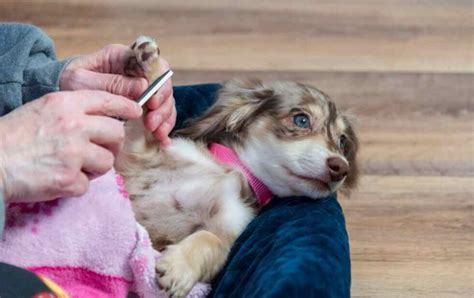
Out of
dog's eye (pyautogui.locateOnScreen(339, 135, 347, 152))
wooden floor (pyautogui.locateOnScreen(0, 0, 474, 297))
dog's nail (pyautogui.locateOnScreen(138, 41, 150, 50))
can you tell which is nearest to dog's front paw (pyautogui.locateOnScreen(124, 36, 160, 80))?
dog's nail (pyautogui.locateOnScreen(138, 41, 150, 50))

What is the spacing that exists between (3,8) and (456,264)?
6.12 feet

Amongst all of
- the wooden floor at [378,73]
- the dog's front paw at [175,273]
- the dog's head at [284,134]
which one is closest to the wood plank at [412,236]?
the wooden floor at [378,73]

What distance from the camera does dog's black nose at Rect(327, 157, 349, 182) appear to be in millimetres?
1370

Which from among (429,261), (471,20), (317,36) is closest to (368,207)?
(429,261)

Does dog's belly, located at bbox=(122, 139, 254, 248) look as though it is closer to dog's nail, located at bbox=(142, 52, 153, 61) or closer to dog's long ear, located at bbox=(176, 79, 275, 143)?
dog's long ear, located at bbox=(176, 79, 275, 143)

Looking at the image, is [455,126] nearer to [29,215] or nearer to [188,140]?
[188,140]

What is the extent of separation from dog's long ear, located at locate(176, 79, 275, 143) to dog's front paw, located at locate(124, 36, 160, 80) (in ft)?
0.68

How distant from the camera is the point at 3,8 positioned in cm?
276

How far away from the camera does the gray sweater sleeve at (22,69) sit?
4.72ft

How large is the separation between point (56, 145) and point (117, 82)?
31 cm

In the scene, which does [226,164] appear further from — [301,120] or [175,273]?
[175,273]

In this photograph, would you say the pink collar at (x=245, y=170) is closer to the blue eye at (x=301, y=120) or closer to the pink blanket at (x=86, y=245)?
the blue eye at (x=301, y=120)

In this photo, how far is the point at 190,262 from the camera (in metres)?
1.22

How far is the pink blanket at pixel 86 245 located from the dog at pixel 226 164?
10 centimetres
